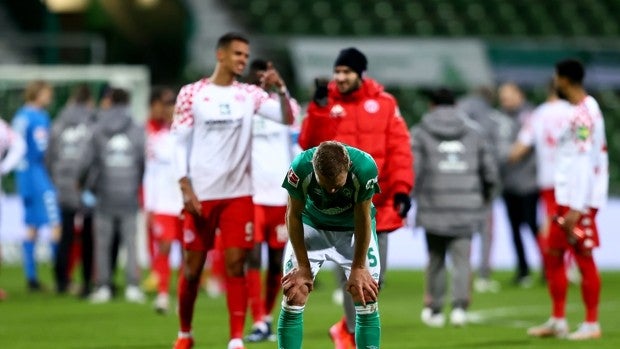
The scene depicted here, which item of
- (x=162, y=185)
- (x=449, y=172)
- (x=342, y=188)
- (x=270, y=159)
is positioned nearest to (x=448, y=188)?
(x=449, y=172)

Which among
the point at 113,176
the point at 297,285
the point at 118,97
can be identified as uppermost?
the point at 118,97

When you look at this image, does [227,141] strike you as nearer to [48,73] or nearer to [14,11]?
[48,73]

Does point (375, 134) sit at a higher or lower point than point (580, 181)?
higher

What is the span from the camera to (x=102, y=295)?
1759 centimetres

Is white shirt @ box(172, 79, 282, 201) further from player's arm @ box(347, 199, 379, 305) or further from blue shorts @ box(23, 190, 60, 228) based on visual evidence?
blue shorts @ box(23, 190, 60, 228)

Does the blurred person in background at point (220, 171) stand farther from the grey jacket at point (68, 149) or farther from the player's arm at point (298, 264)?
the grey jacket at point (68, 149)

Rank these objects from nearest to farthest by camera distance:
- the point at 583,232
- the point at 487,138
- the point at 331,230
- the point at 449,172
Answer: the point at 331,230
the point at 583,232
the point at 449,172
the point at 487,138

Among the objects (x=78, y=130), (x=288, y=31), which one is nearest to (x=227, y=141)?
(x=78, y=130)

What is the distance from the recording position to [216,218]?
11445mm

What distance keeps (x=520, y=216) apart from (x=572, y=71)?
714 centimetres

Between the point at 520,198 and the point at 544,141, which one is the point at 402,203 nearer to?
the point at 544,141

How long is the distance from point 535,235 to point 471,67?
6915 millimetres

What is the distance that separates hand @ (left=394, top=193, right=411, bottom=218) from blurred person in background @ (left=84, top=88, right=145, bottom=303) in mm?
6505

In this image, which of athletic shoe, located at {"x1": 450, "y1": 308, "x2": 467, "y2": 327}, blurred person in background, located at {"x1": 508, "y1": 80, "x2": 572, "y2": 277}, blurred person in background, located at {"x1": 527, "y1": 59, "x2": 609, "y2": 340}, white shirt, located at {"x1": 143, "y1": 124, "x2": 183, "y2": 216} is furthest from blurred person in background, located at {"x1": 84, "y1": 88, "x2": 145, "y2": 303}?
blurred person in background, located at {"x1": 527, "y1": 59, "x2": 609, "y2": 340}
